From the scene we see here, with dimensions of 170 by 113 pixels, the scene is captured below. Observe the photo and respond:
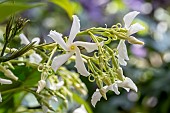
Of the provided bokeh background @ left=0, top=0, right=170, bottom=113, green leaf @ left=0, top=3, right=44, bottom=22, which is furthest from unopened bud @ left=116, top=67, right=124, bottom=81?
bokeh background @ left=0, top=0, right=170, bottom=113

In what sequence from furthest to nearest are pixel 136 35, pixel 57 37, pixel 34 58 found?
pixel 136 35 < pixel 34 58 < pixel 57 37

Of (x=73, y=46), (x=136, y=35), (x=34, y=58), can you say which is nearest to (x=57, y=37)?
(x=73, y=46)

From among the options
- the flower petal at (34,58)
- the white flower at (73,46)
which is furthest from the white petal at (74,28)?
the flower petal at (34,58)

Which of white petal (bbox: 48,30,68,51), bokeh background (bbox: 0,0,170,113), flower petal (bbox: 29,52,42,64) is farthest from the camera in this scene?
bokeh background (bbox: 0,0,170,113)

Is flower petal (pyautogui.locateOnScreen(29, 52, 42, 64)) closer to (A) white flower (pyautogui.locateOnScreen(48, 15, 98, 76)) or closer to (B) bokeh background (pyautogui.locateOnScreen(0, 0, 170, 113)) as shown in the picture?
(A) white flower (pyautogui.locateOnScreen(48, 15, 98, 76))

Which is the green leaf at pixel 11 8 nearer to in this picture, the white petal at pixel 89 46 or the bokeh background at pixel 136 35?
the white petal at pixel 89 46

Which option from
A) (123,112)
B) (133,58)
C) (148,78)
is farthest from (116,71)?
(133,58)

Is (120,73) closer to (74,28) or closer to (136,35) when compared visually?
(74,28)

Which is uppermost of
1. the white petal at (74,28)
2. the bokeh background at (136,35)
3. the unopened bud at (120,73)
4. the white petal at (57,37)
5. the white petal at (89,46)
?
the bokeh background at (136,35)
